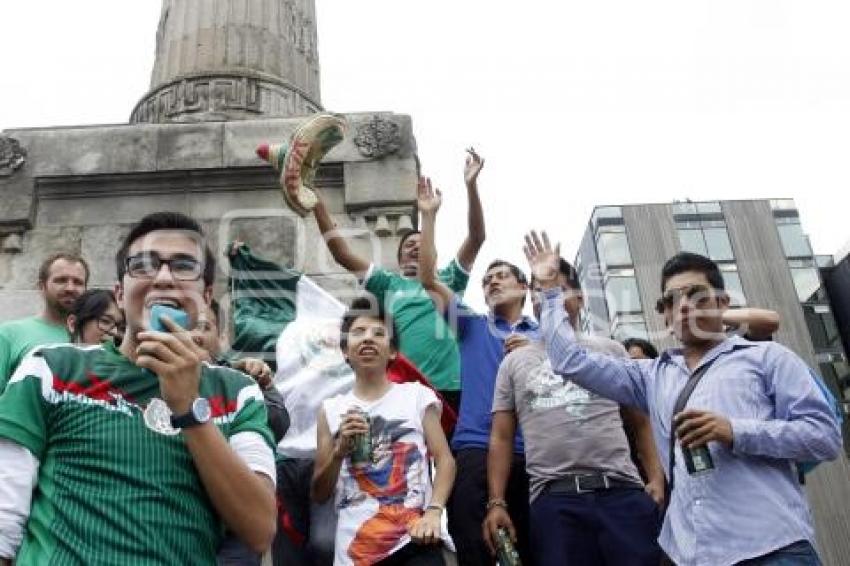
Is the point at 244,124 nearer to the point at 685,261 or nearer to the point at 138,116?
→ the point at 138,116

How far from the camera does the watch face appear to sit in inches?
73.2

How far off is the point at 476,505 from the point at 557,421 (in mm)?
568

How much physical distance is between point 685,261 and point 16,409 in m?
2.69

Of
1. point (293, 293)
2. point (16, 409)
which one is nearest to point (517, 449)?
point (293, 293)

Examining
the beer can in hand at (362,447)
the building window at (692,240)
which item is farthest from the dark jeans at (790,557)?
the building window at (692,240)

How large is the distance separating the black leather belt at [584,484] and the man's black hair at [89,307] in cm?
227

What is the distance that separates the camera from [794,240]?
1662 inches

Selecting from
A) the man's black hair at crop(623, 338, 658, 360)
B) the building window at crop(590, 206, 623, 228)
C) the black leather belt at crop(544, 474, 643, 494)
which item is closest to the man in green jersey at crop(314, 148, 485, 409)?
the black leather belt at crop(544, 474, 643, 494)

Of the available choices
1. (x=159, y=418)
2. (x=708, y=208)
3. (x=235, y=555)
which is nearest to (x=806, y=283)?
(x=708, y=208)

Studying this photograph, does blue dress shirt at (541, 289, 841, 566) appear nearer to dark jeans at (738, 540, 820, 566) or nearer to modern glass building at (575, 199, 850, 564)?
dark jeans at (738, 540, 820, 566)

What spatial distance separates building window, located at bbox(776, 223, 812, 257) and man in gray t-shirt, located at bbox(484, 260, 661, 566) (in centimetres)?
4187

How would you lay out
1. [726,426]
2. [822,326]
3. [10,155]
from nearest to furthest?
[726,426] < [10,155] < [822,326]

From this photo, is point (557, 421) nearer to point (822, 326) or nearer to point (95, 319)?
point (95, 319)

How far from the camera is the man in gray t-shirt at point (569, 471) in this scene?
11.5 feet
